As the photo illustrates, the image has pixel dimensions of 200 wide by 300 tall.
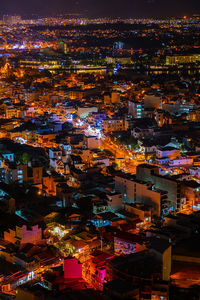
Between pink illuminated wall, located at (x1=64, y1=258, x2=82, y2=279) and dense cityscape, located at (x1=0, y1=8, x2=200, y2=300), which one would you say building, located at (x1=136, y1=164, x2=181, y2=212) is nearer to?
dense cityscape, located at (x1=0, y1=8, x2=200, y2=300)

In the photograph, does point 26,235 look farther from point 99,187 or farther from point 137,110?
point 137,110

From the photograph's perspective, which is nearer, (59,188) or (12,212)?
(12,212)

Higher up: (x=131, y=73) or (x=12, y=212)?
(x=131, y=73)

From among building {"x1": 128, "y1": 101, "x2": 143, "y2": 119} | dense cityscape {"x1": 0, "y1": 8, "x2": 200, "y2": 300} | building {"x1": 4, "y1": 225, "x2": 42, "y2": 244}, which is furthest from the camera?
building {"x1": 128, "y1": 101, "x2": 143, "y2": 119}

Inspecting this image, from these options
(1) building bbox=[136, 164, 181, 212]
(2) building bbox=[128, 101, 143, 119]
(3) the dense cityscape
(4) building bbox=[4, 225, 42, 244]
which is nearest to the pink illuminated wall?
(3) the dense cityscape

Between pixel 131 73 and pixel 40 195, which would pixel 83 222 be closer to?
pixel 40 195

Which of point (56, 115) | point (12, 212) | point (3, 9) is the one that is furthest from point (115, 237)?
point (3, 9)

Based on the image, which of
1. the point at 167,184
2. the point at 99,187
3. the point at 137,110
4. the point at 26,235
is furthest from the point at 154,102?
the point at 26,235

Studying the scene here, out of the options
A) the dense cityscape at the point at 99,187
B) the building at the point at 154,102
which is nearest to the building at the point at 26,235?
the dense cityscape at the point at 99,187

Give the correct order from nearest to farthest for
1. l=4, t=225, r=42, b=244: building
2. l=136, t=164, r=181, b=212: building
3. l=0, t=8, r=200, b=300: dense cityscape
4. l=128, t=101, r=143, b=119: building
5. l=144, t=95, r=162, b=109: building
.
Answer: l=0, t=8, r=200, b=300: dense cityscape
l=4, t=225, r=42, b=244: building
l=136, t=164, r=181, b=212: building
l=128, t=101, r=143, b=119: building
l=144, t=95, r=162, b=109: building
